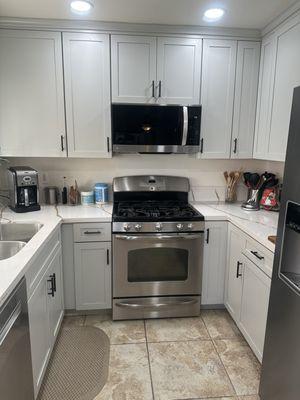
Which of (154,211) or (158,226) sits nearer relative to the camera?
(158,226)

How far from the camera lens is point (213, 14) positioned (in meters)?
2.17

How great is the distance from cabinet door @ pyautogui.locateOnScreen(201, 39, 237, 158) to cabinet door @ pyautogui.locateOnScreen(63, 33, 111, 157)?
0.86 m

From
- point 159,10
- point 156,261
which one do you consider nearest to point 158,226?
point 156,261

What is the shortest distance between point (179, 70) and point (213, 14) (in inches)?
18.9

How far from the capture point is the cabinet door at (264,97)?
7.71 feet

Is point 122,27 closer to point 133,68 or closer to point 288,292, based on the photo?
point 133,68

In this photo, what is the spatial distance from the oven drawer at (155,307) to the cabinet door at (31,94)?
1.43m

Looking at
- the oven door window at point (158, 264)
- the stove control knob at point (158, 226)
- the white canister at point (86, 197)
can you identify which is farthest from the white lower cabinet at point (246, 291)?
the white canister at point (86, 197)

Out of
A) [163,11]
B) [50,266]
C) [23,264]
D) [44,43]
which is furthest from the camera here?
[44,43]

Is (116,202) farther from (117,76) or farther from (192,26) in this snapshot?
(192,26)

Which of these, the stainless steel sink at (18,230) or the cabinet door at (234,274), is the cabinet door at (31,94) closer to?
the stainless steel sink at (18,230)

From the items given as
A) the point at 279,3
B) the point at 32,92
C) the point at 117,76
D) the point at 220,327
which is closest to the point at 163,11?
the point at 117,76

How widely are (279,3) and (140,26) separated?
105 cm

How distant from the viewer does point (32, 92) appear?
2.41m
